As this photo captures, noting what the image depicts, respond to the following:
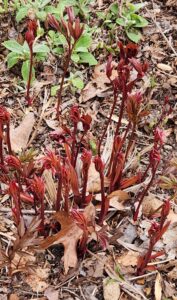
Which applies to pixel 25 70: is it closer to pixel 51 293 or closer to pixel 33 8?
pixel 33 8

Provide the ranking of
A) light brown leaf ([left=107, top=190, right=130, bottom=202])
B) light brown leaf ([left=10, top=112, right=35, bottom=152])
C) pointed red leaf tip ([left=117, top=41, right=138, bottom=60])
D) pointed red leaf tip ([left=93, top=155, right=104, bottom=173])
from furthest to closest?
light brown leaf ([left=10, top=112, right=35, bottom=152]), light brown leaf ([left=107, top=190, right=130, bottom=202]), pointed red leaf tip ([left=117, top=41, right=138, bottom=60]), pointed red leaf tip ([left=93, top=155, right=104, bottom=173])

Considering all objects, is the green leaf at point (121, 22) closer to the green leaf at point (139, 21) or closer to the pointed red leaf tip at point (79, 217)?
the green leaf at point (139, 21)

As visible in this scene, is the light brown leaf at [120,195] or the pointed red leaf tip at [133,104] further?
the light brown leaf at [120,195]

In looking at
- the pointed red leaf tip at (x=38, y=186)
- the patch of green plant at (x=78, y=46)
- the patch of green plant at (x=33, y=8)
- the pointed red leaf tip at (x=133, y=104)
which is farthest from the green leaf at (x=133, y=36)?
the pointed red leaf tip at (x=38, y=186)

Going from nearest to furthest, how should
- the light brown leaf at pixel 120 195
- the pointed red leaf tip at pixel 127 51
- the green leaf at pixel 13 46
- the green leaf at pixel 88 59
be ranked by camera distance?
the pointed red leaf tip at pixel 127 51, the light brown leaf at pixel 120 195, the green leaf at pixel 13 46, the green leaf at pixel 88 59

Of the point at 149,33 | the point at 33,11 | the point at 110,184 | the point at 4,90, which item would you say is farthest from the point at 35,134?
the point at 149,33

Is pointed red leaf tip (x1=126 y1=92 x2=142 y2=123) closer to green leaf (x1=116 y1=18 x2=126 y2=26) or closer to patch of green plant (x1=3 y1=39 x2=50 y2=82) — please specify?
patch of green plant (x1=3 y1=39 x2=50 y2=82)

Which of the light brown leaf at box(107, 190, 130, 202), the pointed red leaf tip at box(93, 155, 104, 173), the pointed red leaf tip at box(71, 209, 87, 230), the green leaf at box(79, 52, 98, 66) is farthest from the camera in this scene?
the green leaf at box(79, 52, 98, 66)

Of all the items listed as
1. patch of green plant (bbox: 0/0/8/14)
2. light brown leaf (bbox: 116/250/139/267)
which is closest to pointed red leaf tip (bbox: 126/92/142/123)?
light brown leaf (bbox: 116/250/139/267)
